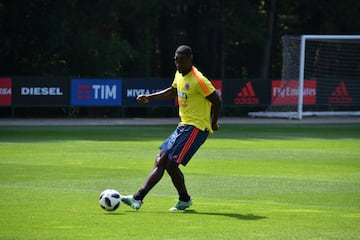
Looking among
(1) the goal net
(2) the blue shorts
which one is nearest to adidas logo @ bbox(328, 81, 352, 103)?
(1) the goal net

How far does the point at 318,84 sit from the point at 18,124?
42.8 ft

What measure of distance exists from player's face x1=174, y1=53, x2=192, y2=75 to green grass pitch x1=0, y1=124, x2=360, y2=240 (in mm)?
1847

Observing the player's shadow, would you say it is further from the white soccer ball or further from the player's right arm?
the player's right arm

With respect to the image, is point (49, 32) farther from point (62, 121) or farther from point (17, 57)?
point (62, 121)

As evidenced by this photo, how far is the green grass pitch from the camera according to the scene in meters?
10.5

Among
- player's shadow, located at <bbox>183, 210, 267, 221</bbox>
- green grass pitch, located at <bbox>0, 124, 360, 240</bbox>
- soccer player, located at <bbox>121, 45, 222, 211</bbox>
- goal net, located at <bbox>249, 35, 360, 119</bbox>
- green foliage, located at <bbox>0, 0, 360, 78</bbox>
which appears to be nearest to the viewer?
green grass pitch, located at <bbox>0, 124, 360, 240</bbox>

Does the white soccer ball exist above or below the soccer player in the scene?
below

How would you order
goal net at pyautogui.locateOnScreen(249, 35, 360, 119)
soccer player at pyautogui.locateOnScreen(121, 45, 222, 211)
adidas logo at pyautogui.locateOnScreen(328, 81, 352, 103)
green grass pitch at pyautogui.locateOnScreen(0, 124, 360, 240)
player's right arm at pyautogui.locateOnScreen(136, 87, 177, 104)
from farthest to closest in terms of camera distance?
adidas logo at pyautogui.locateOnScreen(328, 81, 352, 103)
goal net at pyautogui.locateOnScreen(249, 35, 360, 119)
player's right arm at pyautogui.locateOnScreen(136, 87, 177, 104)
soccer player at pyautogui.locateOnScreen(121, 45, 222, 211)
green grass pitch at pyautogui.locateOnScreen(0, 124, 360, 240)

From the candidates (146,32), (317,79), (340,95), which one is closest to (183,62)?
(317,79)

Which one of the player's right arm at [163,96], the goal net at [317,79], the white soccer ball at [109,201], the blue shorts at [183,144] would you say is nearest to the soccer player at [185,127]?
the blue shorts at [183,144]

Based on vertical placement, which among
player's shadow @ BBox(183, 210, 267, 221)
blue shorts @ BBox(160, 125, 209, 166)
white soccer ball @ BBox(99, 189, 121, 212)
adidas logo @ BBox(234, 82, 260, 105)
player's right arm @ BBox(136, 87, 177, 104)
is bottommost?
adidas logo @ BBox(234, 82, 260, 105)

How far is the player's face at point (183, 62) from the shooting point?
38.9 feet

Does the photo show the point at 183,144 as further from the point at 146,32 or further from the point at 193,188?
the point at 146,32

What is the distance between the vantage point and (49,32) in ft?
133
